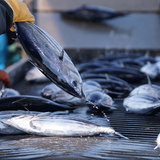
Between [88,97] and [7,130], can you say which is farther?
[88,97]

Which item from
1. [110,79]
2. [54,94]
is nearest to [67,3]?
[110,79]

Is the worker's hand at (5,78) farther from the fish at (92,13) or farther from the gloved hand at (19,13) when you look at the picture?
the fish at (92,13)

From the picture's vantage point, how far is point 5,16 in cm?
381

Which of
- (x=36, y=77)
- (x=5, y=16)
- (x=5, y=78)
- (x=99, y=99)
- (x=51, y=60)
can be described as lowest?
(x=99, y=99)

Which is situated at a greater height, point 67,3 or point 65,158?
point 67,3

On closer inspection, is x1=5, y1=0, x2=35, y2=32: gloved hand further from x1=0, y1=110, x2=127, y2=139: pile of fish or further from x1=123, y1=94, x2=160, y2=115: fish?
x1=123, y1=94, x2=160, y2=115: fish

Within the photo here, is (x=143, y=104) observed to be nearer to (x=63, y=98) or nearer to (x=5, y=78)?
(x=63, y=98)

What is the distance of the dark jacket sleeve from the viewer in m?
3.79

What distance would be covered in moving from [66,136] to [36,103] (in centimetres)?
96

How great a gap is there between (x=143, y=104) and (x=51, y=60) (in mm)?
1474

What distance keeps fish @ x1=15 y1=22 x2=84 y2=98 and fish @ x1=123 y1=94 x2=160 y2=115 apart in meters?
1.16

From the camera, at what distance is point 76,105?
5340 mm

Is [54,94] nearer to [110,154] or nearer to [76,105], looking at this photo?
[76,105]

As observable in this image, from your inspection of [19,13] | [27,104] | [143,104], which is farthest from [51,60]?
[143,104]
